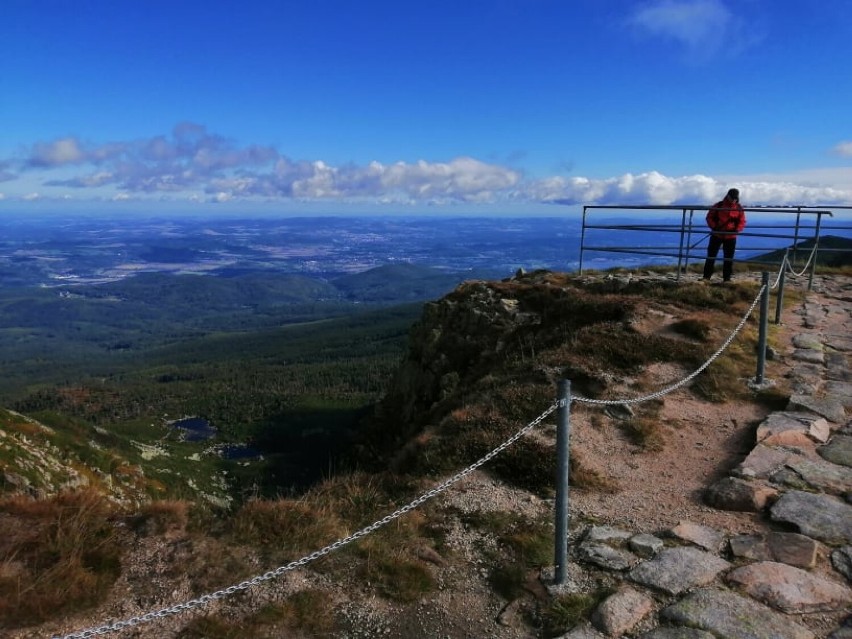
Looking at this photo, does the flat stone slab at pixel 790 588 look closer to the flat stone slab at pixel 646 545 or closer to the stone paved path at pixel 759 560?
the stone paved path at pixel 759 560

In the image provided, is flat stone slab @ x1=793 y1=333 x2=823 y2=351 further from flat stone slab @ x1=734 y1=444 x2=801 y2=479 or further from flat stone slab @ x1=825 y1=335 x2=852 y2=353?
flat stone slab @ x1=734 y1=444 x2=801 y2=479

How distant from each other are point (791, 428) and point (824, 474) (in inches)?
57.1

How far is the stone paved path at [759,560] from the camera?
191 inches

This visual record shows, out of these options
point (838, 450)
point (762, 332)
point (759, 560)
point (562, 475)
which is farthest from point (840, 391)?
point (562, 475)

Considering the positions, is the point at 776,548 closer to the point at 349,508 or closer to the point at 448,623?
the point at 448,623

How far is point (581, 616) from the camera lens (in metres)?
5.05

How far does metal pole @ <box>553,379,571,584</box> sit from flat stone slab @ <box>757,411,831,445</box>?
4977mm

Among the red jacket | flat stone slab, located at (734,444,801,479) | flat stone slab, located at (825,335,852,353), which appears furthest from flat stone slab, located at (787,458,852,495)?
the red jacket

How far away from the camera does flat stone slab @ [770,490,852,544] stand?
6199 millimetres

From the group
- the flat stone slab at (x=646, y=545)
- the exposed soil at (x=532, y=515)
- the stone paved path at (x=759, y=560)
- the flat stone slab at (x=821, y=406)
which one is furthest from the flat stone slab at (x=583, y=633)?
the flat stone slab at (x=821, y=406)

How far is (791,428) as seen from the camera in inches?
352

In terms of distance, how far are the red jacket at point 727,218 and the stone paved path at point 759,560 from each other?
383 inches

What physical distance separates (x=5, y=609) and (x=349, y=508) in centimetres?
362

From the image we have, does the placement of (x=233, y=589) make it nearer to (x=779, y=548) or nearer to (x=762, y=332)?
(x=779, y=548)
